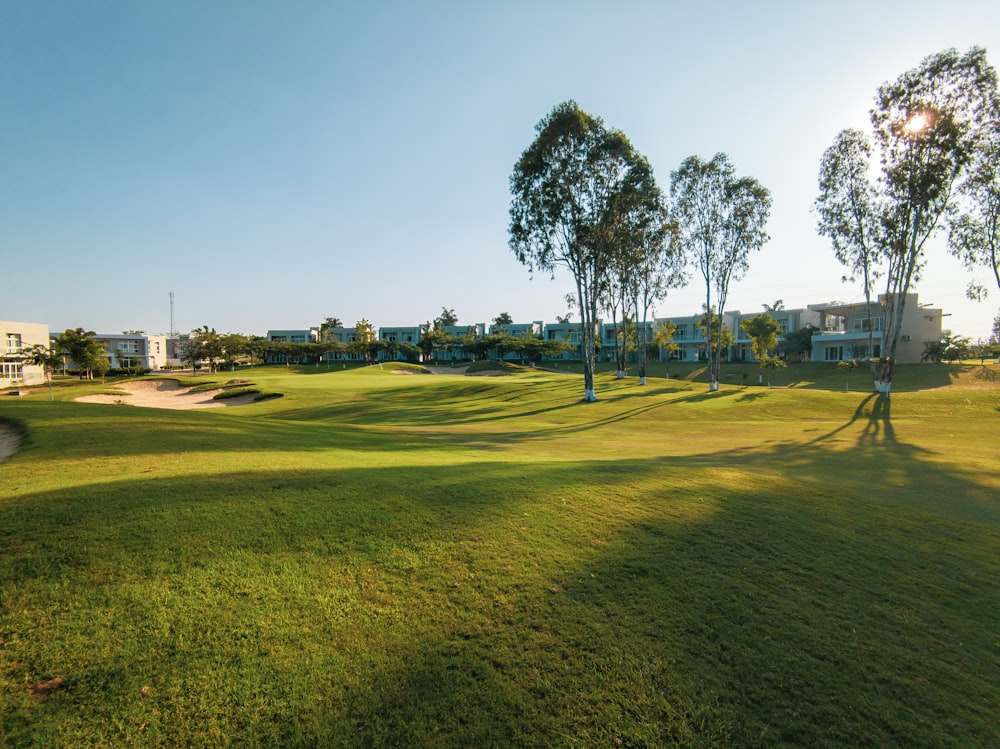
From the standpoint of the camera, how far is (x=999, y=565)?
20.6 ft

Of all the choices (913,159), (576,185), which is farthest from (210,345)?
(913,159)

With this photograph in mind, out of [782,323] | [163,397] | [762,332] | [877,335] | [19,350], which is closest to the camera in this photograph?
Answer: [163,397]

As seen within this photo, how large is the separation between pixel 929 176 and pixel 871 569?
33.3 metres

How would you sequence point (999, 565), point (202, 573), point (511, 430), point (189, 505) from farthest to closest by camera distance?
1. point (511, 430)
2. point (999, 565)
3. point (189, 505)
4. point (202, 573)

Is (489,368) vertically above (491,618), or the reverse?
(489,368)

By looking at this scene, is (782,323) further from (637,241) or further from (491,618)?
(491,618)

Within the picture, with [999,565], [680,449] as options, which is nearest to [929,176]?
[680,449]

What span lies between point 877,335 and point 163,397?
83.3 metres

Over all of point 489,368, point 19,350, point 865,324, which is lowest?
point 489,368

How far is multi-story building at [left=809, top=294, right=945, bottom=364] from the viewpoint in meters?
61.2

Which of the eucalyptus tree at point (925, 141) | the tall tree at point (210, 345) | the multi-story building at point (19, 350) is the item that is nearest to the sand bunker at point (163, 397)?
the multi-story building at point (19, 350)

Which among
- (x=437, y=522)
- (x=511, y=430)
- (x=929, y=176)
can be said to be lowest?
(x=511, y=430)

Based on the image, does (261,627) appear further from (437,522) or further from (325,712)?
(437,522)

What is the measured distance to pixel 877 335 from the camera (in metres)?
61.1
